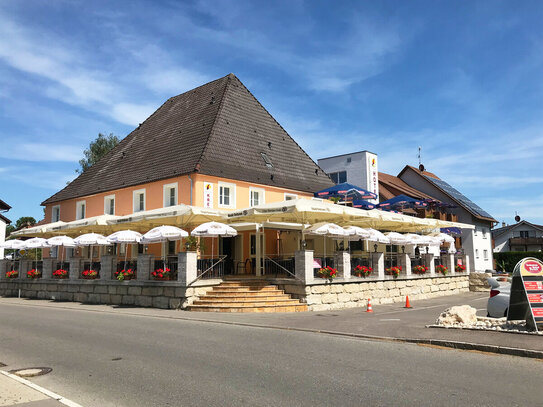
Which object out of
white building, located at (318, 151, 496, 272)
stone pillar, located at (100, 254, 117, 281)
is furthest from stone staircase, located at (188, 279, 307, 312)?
white building, located at (318, 151, 496, 272)

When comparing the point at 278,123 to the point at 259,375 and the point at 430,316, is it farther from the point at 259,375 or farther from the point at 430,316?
the point at 259,375

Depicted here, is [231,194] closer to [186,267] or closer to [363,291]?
[186,267]

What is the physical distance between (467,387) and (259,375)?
3.14m

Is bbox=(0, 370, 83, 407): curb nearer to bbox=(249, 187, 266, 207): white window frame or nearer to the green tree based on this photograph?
bbox=(249, 187, 266, 207): white window frame

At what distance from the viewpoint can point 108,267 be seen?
2222 centimetres

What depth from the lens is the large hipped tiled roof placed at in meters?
27.9

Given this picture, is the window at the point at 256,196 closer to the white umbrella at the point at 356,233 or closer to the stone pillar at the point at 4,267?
the white umbrella at the point at 356,233

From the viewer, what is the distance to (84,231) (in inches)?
1112

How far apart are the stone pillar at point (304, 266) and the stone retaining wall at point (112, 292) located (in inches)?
146

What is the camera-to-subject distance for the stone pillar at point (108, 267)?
22141 millimetres

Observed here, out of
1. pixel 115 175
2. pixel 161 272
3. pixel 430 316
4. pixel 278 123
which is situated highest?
pixel 278 123

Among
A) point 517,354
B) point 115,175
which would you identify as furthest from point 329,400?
point 115,175

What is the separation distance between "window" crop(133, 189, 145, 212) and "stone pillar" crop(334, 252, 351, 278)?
48.0 feet

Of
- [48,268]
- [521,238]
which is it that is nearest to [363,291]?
[48,268]
